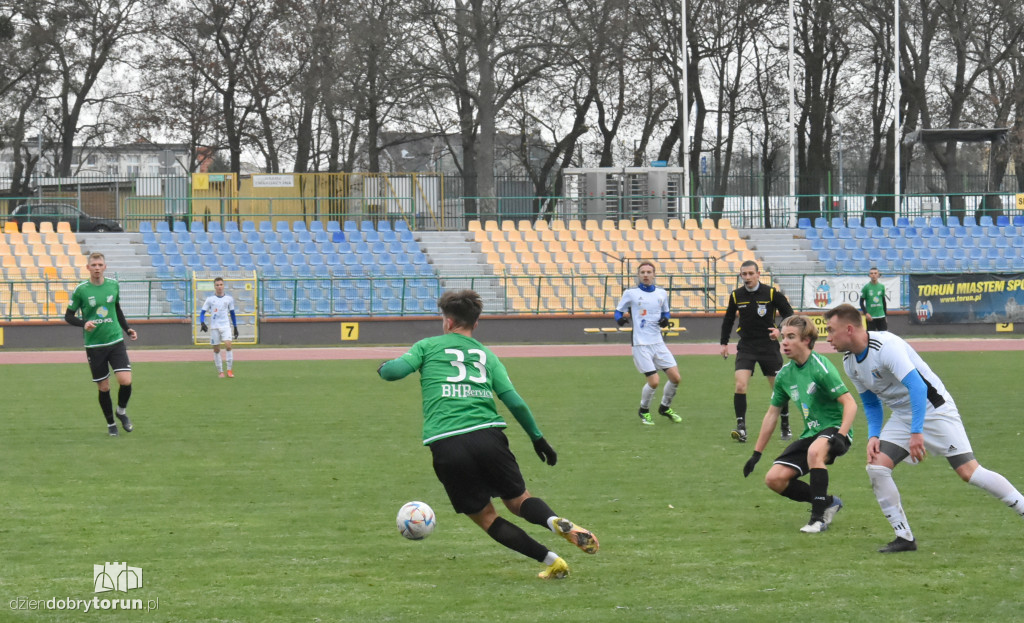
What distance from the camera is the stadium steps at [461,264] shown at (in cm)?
3159

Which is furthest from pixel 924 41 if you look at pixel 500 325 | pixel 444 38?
pixel 500 325

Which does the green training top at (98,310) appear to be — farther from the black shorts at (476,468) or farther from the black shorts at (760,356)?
the black shorts at (476,468)

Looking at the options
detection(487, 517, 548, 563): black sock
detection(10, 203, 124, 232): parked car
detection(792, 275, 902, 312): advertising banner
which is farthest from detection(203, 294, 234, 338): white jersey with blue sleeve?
detection(10, 203, 124, 232): parked car

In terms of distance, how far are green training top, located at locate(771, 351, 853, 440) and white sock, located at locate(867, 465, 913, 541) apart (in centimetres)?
86

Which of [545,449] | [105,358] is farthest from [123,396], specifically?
[545,449]

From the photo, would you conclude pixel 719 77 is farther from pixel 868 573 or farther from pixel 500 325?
pixel 868 573

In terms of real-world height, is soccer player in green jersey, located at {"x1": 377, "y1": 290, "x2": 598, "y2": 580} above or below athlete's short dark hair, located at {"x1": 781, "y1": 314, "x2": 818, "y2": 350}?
below

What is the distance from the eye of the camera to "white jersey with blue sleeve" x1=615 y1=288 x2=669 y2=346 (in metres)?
13.9

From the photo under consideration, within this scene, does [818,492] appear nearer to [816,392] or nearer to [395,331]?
[816,392]

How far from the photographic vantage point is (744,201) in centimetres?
4338

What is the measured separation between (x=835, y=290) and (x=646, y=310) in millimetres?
19840

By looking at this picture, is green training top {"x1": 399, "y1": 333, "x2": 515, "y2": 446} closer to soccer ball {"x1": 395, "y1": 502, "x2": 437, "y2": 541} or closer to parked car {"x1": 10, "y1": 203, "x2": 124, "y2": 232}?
soccer ball {"x1": 395, "y1": 502, "x2": 437, "y2": 541}

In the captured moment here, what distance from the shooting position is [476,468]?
6230 mm

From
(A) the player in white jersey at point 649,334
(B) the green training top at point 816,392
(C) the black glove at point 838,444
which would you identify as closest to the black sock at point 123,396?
(A) the player in white jersey at point 649,334
